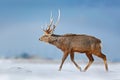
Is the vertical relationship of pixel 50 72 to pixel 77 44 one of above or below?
below

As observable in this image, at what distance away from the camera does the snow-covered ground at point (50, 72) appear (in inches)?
235

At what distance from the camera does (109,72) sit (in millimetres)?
6477

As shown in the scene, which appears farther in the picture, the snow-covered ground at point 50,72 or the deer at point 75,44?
the deer at point 75,44

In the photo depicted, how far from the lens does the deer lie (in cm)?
659

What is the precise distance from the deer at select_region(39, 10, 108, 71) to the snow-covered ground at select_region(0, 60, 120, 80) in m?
0.18

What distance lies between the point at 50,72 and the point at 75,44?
1.78 feet

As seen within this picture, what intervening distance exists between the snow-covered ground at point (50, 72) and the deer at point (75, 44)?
0.58 feet

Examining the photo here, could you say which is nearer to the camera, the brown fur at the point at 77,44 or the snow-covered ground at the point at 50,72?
the snow-covered ground at the point at 50,72

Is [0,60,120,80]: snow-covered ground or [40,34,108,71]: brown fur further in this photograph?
[40,34,108,71]: brown fur

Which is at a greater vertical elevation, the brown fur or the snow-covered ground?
the brown fur

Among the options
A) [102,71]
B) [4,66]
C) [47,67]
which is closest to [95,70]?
[102,71]

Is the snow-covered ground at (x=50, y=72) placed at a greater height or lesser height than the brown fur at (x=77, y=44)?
lesser

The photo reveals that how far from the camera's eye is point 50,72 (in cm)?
632

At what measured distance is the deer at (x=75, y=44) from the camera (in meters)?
6.59
